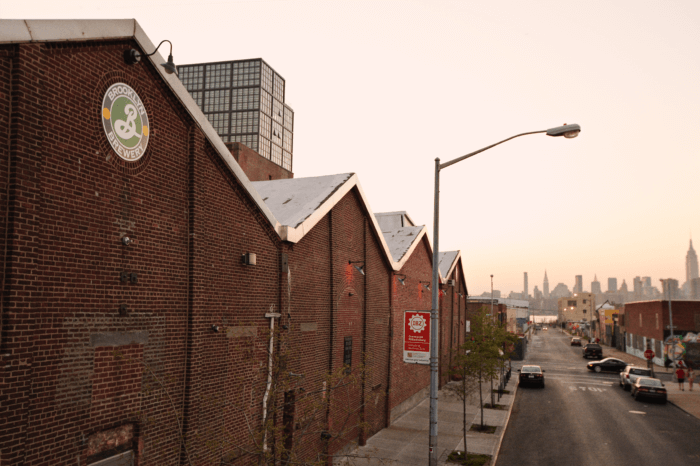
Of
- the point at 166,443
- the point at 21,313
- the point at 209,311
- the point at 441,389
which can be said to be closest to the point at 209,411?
the point at 166,443

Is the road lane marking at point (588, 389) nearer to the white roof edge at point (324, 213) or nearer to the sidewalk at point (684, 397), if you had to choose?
the sidewalk at point (684, 397)

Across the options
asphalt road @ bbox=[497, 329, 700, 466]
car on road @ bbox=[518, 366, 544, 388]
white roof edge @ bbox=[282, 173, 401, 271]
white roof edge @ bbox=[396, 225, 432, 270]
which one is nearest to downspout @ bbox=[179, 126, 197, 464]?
white roof edge @ bbox=[282, 173, 401, 271]

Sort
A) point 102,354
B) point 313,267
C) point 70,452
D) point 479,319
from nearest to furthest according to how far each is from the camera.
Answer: point 70,452
point 102,354
point 313,267
point 479,319

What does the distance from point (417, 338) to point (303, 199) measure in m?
6.76

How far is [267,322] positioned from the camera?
1427 cm

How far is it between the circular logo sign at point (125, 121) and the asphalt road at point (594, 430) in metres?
16.5

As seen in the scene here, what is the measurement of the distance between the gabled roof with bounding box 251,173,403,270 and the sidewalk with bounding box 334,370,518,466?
24.3 ft

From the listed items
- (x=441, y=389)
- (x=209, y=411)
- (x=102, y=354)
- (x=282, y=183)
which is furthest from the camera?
(x=441, y=389)

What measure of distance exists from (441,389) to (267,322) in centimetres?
2572

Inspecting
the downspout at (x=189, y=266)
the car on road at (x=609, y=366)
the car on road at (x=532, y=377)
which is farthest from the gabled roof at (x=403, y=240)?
the car on road at (x=609, y=366)

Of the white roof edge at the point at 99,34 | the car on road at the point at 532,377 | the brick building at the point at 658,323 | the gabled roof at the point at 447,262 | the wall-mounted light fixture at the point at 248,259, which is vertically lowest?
the car on road at the point at 532,377

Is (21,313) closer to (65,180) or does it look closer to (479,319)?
(65,180)

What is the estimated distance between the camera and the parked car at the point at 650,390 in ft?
101

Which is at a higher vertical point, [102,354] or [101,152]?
[101,152]
